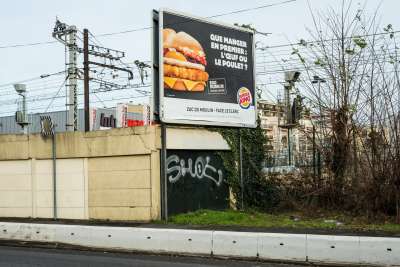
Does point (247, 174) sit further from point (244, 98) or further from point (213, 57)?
point (213, 57)

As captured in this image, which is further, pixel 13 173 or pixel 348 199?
pixel 13 173

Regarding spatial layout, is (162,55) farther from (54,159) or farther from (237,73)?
(54,159)

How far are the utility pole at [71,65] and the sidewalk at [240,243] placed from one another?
18501 millimetres

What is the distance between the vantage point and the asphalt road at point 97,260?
1055 cm

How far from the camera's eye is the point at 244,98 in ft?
59.7

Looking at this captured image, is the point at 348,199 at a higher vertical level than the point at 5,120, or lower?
lower

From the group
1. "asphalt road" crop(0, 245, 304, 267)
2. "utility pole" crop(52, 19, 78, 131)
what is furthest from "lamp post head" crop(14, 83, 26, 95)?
"asphalt road" crop(0, 245, 304, 267)

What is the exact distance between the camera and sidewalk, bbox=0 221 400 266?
386 inches

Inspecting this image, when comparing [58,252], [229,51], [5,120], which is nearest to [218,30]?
[229,51]

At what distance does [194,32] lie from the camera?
55.7 ft

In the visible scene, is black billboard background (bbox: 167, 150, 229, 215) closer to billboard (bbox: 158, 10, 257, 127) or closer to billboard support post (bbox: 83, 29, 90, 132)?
billboard (bbox: 158, 10, 257, 127)

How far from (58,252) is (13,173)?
8624 millimetres

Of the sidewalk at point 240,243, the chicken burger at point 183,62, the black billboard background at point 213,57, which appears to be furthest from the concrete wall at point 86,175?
the sidewalk at point 240,243

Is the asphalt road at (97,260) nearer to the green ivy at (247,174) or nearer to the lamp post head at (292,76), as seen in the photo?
the green ivy at (247,174)
